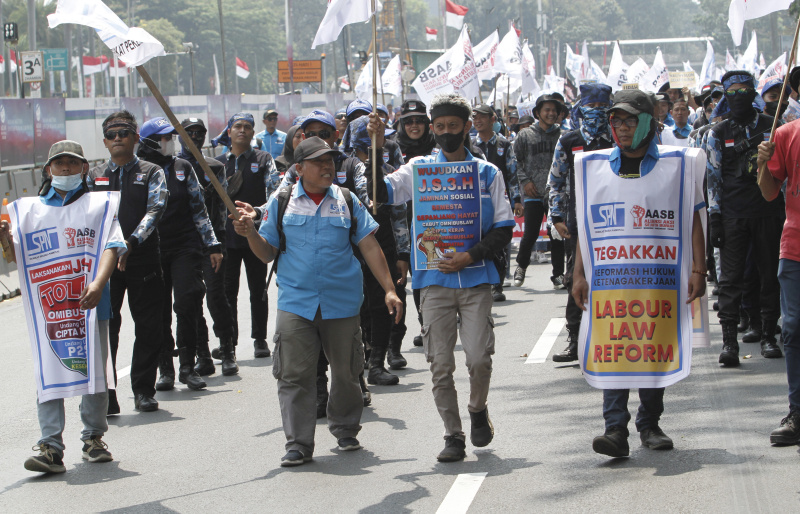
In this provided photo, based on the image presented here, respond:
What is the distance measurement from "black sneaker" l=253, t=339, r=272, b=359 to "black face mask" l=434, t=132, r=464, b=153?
4.24 meters

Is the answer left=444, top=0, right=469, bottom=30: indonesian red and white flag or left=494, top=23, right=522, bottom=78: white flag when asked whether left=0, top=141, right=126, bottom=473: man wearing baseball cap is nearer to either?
left=494, top=23, right=522, bottom=78: white flag

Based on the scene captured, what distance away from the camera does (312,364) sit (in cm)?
635

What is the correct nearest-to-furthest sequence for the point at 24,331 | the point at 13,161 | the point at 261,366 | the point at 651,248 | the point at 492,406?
1. the point at 651,248
2. the point at 492,406
3. the point at 261,366
4. the point at 24,331
5. the point at 13,161

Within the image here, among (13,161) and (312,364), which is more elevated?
(13,161)

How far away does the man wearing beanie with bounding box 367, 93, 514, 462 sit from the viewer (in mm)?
6117

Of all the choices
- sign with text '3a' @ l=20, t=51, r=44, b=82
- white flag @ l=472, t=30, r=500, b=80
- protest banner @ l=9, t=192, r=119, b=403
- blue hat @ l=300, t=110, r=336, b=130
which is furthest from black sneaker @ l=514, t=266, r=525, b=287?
sign with text '3a' @ l=20, t=51, r=44, b=82

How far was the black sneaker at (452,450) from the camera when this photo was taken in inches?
241

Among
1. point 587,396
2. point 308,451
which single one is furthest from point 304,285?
point 587,396

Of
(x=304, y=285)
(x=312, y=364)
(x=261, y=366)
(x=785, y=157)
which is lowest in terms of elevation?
(x=261, y=366)

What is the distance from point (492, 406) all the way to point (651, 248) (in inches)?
77.4

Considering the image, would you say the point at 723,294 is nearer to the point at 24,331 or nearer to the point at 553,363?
the point at 553,363

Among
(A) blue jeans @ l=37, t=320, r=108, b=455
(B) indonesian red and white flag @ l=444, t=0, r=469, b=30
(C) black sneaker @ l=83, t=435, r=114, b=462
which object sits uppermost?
(B) indonesian red and white flag @ l=444, t=0, r=469, b=30

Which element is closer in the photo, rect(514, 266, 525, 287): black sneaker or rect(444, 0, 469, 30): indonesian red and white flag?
rect(514, 266, 525, 287): black sneaker

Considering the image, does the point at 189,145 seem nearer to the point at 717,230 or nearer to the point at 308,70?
the point at 717,230
